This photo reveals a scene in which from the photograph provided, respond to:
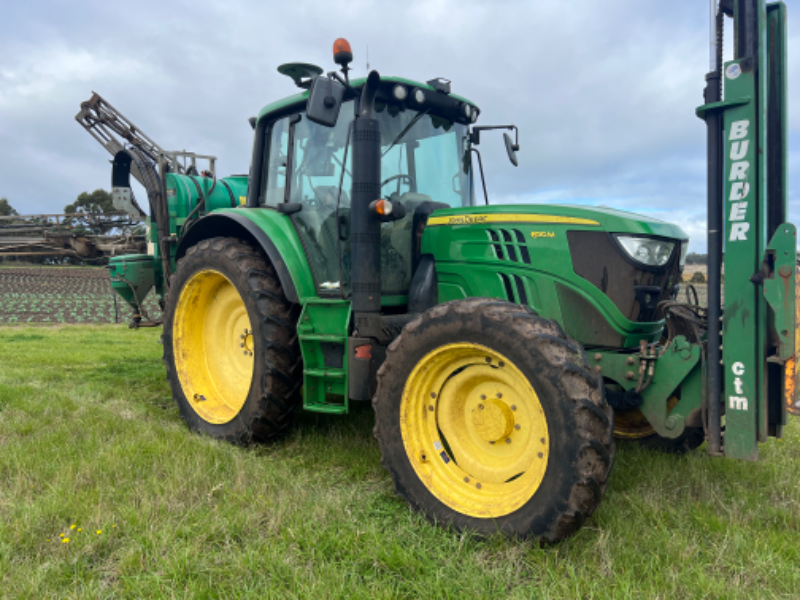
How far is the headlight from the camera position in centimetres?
326

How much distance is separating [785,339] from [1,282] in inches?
1224

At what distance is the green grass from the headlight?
4.28ft

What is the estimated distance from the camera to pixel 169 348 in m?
4.85

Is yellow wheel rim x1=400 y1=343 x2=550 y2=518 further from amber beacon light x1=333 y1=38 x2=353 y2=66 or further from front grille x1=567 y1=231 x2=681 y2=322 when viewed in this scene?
amber beacon light x1=333 y1=38 x2=353 y2=66

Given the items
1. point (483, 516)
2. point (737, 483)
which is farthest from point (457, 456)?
point (737, 483)

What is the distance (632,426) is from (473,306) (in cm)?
180

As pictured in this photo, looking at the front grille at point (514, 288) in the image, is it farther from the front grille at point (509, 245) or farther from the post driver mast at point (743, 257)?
the post driver mast at point (743, 257)

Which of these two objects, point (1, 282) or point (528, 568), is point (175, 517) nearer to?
point (528, 568)

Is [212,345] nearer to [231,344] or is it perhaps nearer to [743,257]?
[231,344]

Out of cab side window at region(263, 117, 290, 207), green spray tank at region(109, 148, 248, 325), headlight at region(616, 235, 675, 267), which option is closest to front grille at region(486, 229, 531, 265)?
headlight at region(616, 235, 675, 267)

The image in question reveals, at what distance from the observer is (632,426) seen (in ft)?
13.1

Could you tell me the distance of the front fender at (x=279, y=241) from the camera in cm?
403

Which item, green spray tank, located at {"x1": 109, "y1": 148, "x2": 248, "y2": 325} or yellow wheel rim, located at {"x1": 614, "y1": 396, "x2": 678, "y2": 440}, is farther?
green spray tank, located at {"x1": 109, "y1": 148, "x2": 248, "y2": 325}

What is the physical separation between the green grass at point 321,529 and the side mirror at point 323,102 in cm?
208
